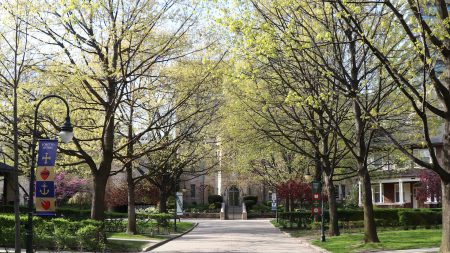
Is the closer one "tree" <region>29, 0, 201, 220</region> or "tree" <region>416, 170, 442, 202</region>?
"tree" <region>29, 0, 201, 220</region>

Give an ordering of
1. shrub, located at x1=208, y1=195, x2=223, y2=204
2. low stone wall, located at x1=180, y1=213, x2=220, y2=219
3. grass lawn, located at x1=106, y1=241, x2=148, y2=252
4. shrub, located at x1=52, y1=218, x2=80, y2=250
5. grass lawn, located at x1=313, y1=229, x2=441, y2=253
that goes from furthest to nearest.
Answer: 1. shrub, located at x1=208, y1=195, x2=223, y2=204
2. low stone wall, located at x1=180, y1=213, x2=220, y2=219
3. grass lawn, located at x1=106, y1=241, x2=148, y2=252
4. grass lawn, located at x1=313, y1=229, x2=441, y2=253
5. shrub, located at x1=52, y1=218, x2=80, y2=250

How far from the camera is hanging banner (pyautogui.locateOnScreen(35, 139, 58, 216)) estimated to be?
46.9 feet

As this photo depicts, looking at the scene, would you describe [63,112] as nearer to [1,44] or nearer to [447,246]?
[1,44]

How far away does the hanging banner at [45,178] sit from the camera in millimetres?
14305

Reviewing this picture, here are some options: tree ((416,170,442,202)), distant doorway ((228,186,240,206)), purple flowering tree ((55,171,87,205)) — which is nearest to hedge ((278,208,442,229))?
tree ((416,170,442,202))

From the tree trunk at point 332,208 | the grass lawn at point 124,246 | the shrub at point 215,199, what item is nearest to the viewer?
the grass lawn at point 124,246

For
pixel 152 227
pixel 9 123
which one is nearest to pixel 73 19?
pixel 9 123

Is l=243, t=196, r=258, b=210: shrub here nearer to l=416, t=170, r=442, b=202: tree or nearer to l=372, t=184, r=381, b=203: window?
l=372, t=184, r=381, b=203: window

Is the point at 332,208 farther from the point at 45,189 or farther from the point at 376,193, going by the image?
the point at 376,193

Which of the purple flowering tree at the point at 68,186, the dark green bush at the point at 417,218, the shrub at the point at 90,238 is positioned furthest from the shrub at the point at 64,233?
the purple flowering tree at the point at 68,186

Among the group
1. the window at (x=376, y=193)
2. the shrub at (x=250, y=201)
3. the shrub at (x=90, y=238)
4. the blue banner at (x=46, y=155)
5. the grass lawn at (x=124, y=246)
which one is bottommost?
the grass lawn at (x=124, y=246)

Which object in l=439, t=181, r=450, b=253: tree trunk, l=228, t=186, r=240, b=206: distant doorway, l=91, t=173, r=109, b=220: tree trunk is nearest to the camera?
l=439, t=181, r=450, b=253: tree trunk

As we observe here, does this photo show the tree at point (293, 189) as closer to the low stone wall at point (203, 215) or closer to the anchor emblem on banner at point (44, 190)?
the low stone wall at point (203, 215)

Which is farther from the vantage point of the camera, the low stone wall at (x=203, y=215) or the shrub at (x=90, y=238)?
the low stone wall at (x=203, y=215)
